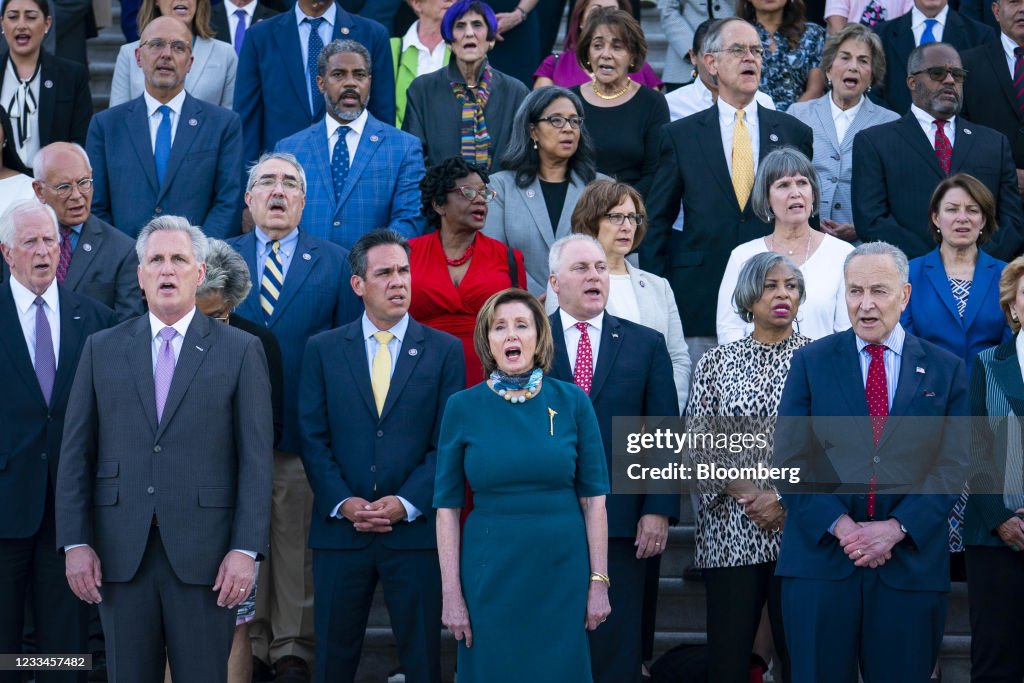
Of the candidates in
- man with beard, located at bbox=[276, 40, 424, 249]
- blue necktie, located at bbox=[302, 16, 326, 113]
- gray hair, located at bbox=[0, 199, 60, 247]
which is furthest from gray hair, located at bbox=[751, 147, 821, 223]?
gray hair, located at bbox=[0, 199, 60, 247]

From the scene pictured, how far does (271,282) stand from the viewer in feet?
23.6

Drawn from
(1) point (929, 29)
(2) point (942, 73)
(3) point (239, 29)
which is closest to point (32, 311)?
(3) point (239, 29)

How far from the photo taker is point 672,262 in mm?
7887

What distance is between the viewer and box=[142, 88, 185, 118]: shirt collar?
8.14 metres

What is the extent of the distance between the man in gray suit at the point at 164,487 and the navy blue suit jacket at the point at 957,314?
3125 mm

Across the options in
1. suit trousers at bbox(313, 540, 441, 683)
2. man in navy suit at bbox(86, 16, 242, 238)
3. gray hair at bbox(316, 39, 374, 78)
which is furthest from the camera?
gray hair at bbox(316, 39, 374, 78)

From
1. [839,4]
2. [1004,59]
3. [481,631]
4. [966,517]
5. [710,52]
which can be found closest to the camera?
[481,631]

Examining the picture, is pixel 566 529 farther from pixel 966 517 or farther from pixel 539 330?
pixel 966 517

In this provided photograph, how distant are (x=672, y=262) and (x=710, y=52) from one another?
1208mm

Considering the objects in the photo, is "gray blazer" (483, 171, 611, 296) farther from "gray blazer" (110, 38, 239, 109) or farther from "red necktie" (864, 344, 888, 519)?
"gray blazer" (110, 38, 239, 109)

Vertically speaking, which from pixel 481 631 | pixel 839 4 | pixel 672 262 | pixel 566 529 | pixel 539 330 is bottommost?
pixel 481 631

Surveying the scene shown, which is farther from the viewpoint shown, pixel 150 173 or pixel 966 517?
pixel 150 173

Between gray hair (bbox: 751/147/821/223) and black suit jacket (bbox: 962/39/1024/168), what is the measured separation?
6.60 feet

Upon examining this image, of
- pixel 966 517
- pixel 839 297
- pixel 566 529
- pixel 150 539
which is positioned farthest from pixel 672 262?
pixel 150 539
